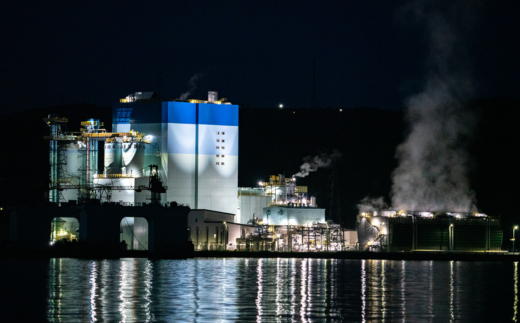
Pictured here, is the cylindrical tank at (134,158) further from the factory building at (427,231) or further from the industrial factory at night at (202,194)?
the factory building at (427,231)

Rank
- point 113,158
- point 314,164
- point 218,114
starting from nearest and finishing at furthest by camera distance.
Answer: point 113,158 → point 218,114 → point 314,164

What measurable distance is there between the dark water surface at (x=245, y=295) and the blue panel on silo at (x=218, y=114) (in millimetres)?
31316

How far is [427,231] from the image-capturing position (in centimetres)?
9069

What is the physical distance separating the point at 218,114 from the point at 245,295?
51.1 metres

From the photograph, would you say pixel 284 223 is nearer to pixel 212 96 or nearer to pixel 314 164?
pixel 212 96

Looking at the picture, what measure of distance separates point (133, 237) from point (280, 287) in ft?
132

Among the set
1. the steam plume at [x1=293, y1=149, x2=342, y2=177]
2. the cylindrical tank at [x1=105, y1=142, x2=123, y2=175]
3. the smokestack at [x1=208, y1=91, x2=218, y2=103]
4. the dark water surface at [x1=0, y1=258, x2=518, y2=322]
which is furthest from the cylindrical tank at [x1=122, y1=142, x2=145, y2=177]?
the dark water surface at [x1=0, y1=258, x2=518, y2=322]

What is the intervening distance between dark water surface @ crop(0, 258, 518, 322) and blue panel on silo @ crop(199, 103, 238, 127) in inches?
1233

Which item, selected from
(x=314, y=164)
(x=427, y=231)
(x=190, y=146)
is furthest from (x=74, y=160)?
(x=314, y=164)

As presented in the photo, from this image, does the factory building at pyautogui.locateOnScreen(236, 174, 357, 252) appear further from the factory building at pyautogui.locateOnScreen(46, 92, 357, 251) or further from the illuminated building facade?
the illuminated building facade

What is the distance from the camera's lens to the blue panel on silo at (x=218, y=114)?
8862 centimetres

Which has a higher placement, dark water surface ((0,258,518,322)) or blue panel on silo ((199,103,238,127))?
blue panel on silo ((199,103,238,127))

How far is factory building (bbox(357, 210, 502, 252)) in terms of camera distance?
8975cm

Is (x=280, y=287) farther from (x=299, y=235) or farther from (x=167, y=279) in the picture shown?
(x=299, y=235)
